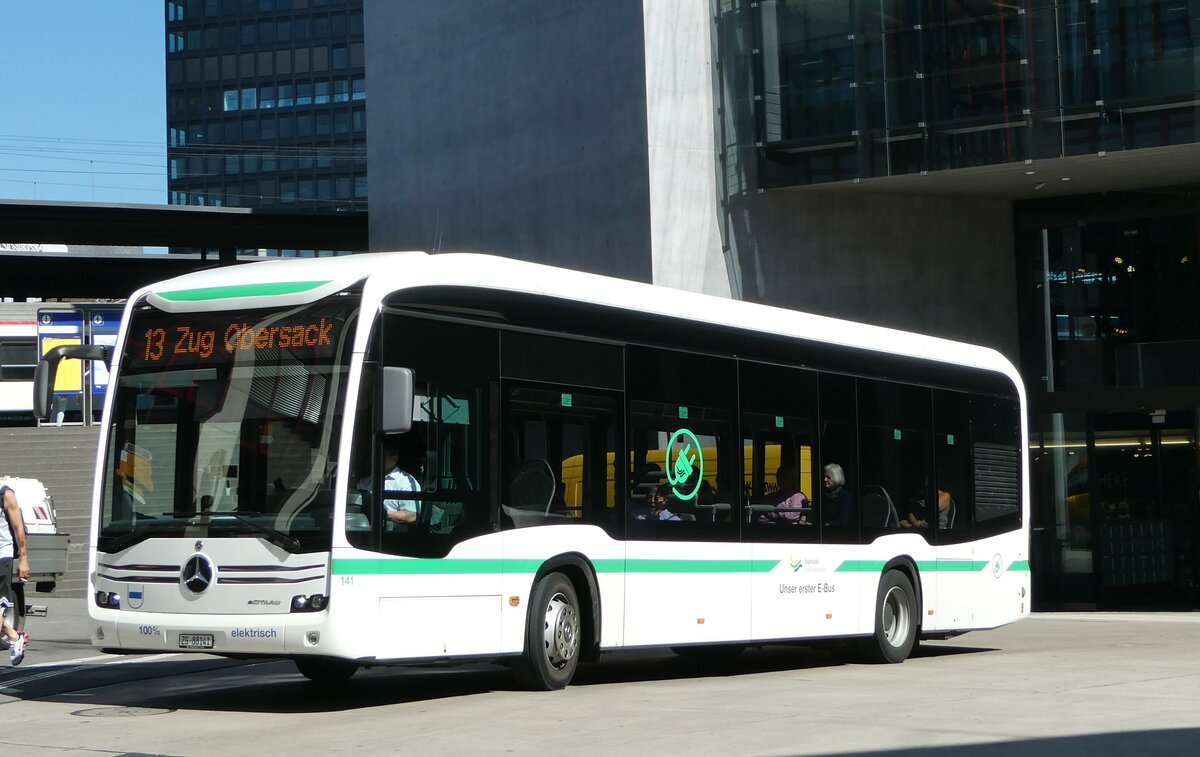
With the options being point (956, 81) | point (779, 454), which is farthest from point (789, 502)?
point (956, 81)

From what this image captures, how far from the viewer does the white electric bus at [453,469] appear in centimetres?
1041

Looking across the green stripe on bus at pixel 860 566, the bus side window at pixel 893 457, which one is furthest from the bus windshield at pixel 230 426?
the bus side window at pixel 893 457

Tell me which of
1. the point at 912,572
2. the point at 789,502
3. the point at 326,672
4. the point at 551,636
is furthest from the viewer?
the point at 912,572

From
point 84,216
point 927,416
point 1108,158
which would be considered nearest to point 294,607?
point 927,416

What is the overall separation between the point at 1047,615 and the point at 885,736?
19847 millimetres

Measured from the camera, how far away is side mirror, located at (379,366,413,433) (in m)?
10.4

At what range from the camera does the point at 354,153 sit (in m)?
125

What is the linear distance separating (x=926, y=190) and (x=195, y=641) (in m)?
21.0

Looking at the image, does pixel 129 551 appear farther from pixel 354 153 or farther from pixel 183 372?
pixel 354 153

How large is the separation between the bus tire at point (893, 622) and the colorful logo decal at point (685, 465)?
11.0 feet

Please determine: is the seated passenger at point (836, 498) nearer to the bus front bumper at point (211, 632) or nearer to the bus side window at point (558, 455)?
the bus side window at point (558, 455)

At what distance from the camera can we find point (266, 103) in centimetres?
12681

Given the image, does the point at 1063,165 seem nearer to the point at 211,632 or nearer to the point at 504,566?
the point at 504,566

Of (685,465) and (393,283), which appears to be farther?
(685,465)
